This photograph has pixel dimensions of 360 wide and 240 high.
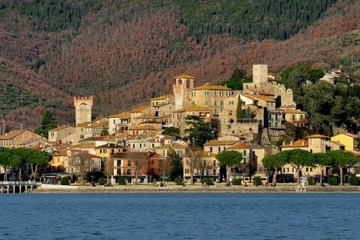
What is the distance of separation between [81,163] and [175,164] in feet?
28.0

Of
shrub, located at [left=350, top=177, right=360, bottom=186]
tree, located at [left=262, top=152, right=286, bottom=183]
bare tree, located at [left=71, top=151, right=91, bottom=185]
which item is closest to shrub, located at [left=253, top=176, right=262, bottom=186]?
tree, located at [left=262, top=152, right=286, bottom=183]

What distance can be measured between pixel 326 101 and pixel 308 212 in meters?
51.8

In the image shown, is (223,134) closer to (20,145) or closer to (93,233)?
(20,145)

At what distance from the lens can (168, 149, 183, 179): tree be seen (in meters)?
130

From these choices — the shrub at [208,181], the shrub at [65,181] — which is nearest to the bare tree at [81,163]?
the shrub at [65,181]

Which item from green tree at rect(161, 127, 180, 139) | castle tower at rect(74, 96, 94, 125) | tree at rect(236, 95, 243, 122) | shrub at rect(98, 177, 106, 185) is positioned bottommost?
shrub at rect(98, 177, 106, 185)

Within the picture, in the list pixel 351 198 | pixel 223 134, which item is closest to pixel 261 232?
pixel 351 198

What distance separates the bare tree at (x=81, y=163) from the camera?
431ft

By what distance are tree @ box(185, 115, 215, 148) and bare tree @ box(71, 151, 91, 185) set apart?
9.84m

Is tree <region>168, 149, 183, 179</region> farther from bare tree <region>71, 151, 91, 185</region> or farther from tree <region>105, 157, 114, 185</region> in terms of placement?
bare tree <region>71, 151, 91, 185</region>

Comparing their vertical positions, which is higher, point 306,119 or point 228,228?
point 306,119

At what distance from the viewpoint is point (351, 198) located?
110 m

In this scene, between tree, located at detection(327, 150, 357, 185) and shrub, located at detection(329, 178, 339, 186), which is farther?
shrub, located at detection(329, 178, 339, 186)

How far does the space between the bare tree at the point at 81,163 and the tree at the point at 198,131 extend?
984cm
